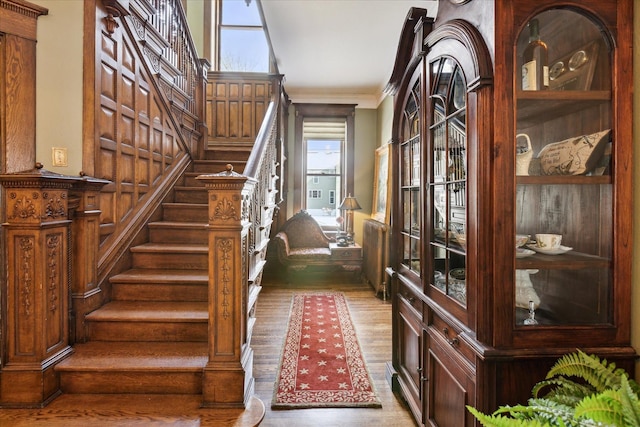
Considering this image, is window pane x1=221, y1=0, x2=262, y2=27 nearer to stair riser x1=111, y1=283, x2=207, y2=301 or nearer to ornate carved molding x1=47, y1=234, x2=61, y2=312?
stair riser x1=111, y1=283, x2=207, y2=301

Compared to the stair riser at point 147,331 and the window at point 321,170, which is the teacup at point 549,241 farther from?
the window at point 321,170

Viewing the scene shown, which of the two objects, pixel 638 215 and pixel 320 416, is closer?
pixel 638 215

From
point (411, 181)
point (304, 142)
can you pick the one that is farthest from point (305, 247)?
point (411, 181)

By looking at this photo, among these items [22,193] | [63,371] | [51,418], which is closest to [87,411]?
[51,418]

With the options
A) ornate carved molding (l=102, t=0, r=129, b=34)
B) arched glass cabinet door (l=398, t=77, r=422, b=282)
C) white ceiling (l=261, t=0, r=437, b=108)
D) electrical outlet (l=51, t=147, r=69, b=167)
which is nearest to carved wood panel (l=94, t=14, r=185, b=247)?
ornate carved molding (l=102, t=0, r=129, b=34)

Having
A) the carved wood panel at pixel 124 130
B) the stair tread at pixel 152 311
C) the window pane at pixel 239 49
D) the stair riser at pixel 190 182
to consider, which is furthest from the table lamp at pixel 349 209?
the stair tread at pixel 152 311

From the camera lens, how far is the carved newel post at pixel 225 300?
6.67 ft

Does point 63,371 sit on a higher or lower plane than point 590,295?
lower

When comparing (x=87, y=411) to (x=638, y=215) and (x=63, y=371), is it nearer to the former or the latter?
(x=63, y=371)

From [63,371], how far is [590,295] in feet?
8.84

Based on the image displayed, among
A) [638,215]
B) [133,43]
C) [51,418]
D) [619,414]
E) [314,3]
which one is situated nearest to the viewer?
[619,414]

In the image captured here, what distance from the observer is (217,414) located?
198 cm

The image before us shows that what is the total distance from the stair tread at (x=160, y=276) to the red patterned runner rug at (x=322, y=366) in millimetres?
965

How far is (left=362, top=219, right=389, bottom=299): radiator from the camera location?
475cm
